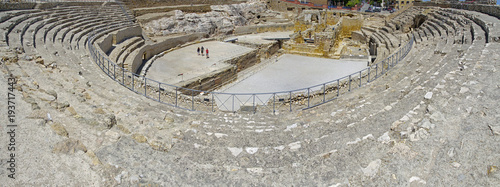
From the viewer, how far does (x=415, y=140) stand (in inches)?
→ 209

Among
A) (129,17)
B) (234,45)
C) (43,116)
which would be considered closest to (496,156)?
(43,116)

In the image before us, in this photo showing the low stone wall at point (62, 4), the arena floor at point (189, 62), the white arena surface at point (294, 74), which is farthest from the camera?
the low stone wall at point (62, 4)

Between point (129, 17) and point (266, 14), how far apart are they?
52.6ft

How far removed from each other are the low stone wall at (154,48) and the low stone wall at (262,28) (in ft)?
14.0

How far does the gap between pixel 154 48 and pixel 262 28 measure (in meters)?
13.2

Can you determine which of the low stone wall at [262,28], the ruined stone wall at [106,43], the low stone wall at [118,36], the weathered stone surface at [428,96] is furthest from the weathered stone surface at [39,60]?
the low stone wall at [262,28]

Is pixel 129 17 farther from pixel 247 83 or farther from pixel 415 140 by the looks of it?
pixel 415 140

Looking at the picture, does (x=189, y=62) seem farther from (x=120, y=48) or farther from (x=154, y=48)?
(x=120, y=48)

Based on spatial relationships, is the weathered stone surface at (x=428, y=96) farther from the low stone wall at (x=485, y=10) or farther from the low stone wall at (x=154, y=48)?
the low stone wall at (x=154, y=48)

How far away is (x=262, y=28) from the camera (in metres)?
32.6

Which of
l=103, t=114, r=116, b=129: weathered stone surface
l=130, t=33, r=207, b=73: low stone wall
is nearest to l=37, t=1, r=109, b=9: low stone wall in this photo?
l=130, t=33, r=207, b=73: low stone wall

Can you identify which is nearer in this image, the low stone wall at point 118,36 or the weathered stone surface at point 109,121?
the weathered stone surface at point 109,121

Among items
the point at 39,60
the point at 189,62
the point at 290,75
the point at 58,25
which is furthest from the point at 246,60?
the point at 39,60

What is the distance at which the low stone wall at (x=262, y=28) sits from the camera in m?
32.1
